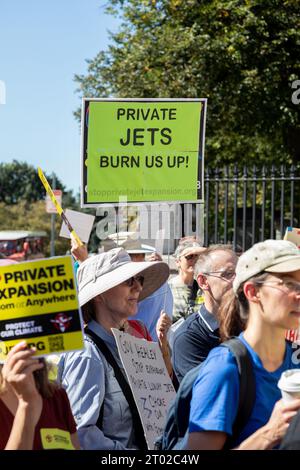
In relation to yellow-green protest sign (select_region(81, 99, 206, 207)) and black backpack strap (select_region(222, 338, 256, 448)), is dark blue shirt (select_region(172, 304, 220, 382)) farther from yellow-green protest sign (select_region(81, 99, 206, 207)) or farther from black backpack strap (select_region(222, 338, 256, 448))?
black backpack strap (select_region(222, 338, 256, 448))

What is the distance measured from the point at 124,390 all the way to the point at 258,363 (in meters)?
1.02

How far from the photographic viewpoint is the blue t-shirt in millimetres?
2646

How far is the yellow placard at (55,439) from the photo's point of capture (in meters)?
Answer: 2.78

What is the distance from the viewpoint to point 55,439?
2.82 metres

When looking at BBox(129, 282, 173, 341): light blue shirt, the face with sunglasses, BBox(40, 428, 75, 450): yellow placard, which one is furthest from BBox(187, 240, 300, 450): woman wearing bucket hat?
BBox(129, 282, 173, 341): light blue shirt

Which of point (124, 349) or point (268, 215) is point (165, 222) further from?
point (268, 215)

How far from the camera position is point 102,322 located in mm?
3945

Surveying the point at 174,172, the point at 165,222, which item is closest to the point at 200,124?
the point at 174,172

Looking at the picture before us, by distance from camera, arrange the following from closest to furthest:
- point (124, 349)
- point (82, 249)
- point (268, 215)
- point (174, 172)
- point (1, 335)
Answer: point (1, 335)
point (124, 349)
point (82, 249)
point (174, 172)
point (268, 215)

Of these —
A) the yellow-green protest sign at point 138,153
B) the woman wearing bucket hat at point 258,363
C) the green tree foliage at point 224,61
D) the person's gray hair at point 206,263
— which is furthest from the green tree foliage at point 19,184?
the woman wearing bucket hat at point 258,363

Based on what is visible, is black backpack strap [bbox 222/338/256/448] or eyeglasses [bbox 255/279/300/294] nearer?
black backpack strap [bbox 222/338/256/448]

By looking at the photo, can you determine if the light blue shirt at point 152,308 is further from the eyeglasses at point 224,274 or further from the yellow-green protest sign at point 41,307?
the yellow-green protest sign at point 41,307

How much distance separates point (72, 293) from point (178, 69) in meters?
16.1
